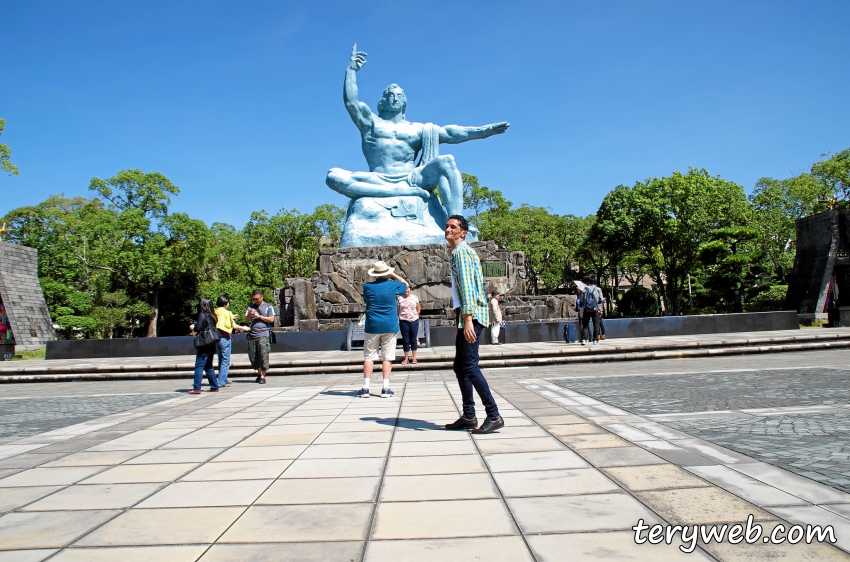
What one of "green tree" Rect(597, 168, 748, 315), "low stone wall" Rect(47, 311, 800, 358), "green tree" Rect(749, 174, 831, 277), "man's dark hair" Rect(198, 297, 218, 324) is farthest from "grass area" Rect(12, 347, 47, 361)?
"green tree" Rect(749, 174, 831, 277)

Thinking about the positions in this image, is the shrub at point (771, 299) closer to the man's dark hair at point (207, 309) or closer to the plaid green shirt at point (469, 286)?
the man's dark hair at point (207, 309)

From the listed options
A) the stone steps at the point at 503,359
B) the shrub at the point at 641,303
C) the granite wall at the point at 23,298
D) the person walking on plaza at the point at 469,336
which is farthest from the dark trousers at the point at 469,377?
the shrub at the point at 641,303

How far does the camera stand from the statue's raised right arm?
57.8 feet

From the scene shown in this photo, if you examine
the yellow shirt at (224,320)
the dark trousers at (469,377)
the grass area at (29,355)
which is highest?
the yellow shirt at (224,320)

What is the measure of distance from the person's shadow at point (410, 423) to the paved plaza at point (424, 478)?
40 mm

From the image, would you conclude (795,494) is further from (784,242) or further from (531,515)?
(784,242)

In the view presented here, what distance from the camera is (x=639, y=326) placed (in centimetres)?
→ 1498

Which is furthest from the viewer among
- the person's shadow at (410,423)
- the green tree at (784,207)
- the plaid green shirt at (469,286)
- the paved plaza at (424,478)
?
the green tree at (784,207)

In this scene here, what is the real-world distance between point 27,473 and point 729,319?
1568cm

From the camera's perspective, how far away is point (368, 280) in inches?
627

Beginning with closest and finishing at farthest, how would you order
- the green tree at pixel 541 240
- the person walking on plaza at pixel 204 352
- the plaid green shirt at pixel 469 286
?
the plaid green shirt at pixel 469 286 < the person walking on plaza at pixel 204 352 < the green tree at pixel 541 240

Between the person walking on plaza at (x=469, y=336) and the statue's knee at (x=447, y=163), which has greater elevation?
the statue's knee at (x=447, y=163)

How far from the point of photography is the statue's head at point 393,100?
1825 cm

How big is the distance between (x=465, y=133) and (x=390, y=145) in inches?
93.8
